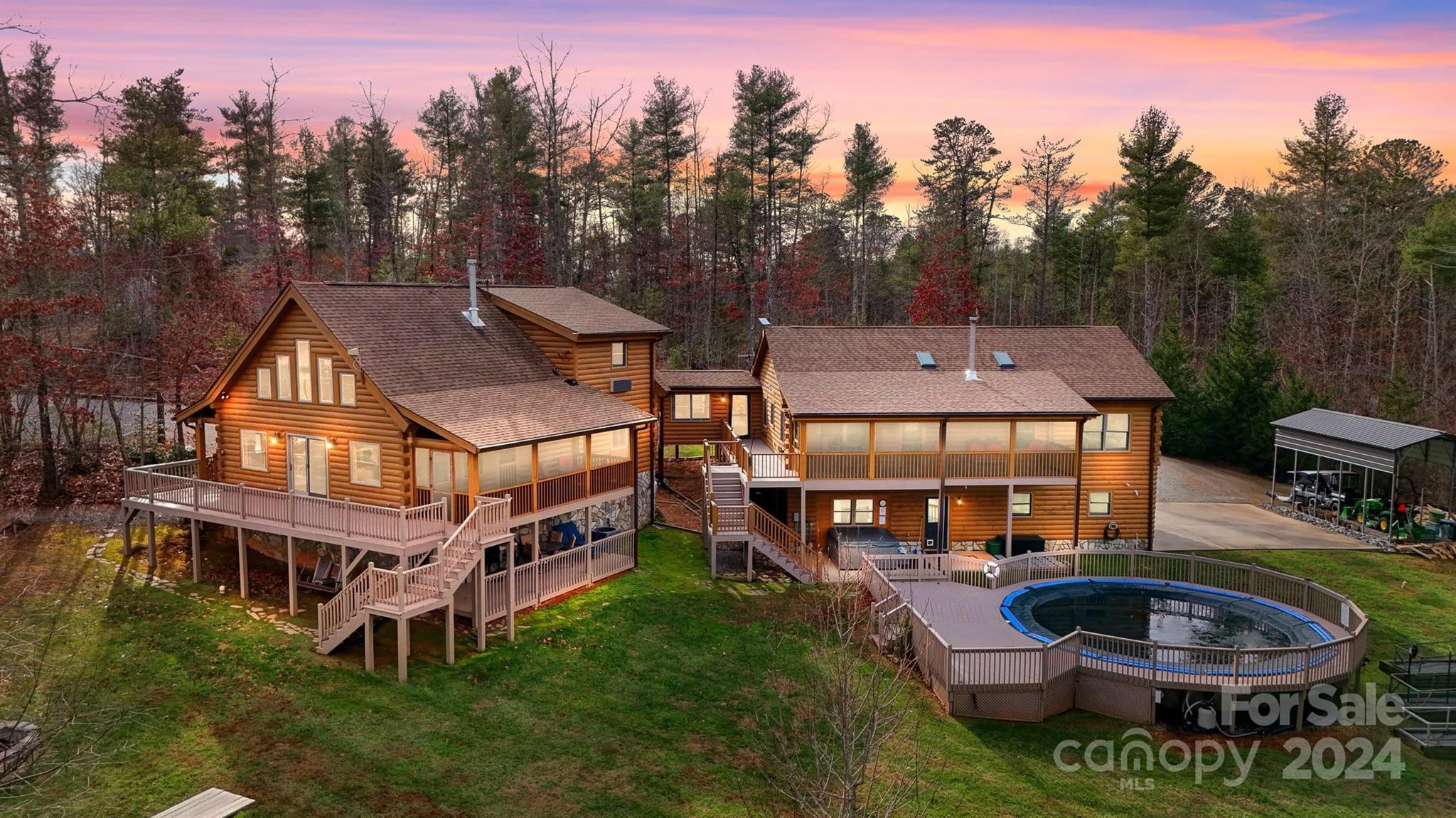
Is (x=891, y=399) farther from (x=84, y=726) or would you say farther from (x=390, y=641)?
(x=84, y=726)

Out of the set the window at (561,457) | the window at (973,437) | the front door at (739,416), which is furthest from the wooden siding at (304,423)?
the window at (973,437)

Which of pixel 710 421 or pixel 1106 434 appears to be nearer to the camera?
pixel 1106 434

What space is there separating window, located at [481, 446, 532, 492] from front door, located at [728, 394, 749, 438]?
12.5 metres

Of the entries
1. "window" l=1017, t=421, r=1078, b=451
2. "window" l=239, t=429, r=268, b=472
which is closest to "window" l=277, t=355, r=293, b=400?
"window" l=239, t=429, r=268, b=472

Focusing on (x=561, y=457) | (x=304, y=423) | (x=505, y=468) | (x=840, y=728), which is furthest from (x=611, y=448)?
(x=840, y=728)

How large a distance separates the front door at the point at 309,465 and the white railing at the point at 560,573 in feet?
19.3

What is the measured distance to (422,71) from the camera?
49688mm

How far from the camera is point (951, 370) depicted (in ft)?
Result: 100.0

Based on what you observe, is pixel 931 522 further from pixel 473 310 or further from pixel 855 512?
pixel 473 310

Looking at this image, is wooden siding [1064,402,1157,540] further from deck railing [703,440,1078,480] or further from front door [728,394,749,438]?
front door [728,394,749,438]

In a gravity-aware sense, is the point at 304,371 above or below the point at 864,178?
below

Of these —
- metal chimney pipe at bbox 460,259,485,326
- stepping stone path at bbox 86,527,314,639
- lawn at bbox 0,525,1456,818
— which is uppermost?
metal chimney pipe at bbox 460,259,485,326

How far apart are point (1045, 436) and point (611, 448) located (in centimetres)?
1359

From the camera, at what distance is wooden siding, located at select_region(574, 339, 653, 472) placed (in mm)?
27406
